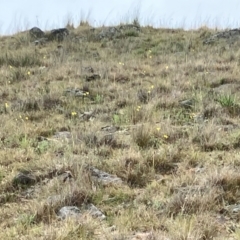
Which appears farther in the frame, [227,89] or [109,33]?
[109,33]

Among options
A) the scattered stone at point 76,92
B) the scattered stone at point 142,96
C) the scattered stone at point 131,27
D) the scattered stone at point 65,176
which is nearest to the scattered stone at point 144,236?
the scattered stone at point 65,176

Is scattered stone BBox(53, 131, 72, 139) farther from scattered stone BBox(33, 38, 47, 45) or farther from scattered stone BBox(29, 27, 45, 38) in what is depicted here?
scattered stone BBox(29, 27, 45, 38)

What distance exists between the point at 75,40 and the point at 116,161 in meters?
8.91

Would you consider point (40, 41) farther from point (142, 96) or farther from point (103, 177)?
point (103, 177)

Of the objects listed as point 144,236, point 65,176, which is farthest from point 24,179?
point 144,236

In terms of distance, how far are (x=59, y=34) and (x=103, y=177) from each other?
32.1 ft

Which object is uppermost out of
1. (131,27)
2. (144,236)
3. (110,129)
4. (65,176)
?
(131,27)

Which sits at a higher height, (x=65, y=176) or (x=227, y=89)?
(x=227, y=89)

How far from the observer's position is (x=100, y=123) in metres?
5.82

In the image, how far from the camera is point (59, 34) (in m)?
13.2

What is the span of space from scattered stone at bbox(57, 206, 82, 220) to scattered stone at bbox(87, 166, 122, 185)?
0.53 m

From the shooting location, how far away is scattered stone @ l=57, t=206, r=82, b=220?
10.5 ft

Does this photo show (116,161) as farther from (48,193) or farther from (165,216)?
(165,216)

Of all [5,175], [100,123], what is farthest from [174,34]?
[5,175]
